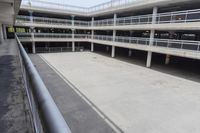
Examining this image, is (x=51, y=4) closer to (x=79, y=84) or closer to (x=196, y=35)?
(x=79, y=84)

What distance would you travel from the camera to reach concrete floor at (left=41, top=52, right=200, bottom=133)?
713cm

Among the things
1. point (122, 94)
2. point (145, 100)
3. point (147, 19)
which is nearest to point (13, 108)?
point (145, 100)

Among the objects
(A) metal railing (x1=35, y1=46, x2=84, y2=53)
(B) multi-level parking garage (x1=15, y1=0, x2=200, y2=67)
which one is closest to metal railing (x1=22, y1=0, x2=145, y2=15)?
(B) multi-level parking garage (x1=15, y1=0, x2=200, y2=67)

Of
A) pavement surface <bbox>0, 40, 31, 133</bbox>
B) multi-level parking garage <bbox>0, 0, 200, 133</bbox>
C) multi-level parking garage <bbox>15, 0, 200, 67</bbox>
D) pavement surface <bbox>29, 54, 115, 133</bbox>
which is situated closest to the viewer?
multi-level parking garage <bbox>0, 0, 200, 133</bbox>

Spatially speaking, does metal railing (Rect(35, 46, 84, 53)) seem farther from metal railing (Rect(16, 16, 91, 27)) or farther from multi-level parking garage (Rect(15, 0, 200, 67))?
metal railing (Rect(16, 16, 91, 27))

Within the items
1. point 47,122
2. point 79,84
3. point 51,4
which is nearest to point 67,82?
point 79,84

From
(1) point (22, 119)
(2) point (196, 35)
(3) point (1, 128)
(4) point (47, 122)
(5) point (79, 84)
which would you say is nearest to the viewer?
(4) point (47, 122)

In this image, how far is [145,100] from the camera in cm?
964

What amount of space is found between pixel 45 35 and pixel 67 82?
61.2 ft

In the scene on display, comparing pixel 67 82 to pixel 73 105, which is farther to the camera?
pixel 67 82

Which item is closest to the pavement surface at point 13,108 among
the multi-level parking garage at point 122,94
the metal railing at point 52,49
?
the multi-level parking garage at point 122,94

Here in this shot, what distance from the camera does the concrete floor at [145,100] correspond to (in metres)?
7.13

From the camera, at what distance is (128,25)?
21.3 meters

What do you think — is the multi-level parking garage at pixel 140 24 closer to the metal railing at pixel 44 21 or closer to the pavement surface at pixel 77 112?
the metal railing at pixel 44 21
